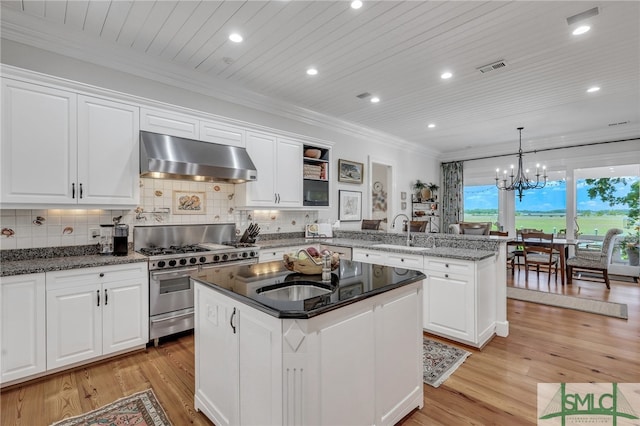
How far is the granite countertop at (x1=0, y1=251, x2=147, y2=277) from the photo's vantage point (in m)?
2.35

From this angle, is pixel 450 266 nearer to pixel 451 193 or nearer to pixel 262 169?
pixel 262 169

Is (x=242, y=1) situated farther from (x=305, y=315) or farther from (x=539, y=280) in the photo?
(x=539, y=280)

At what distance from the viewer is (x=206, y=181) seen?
3.88 metres

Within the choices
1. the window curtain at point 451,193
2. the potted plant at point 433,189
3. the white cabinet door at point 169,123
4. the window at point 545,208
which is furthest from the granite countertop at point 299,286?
the window at point 545,208

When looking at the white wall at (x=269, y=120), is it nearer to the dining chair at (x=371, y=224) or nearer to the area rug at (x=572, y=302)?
the dining chair at (x=371, y=224)

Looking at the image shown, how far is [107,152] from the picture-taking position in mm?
2926

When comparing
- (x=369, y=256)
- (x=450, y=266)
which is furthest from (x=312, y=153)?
(x=450, y=266)

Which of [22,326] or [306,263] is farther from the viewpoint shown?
[22,326]

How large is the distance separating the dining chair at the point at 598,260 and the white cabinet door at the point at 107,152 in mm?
6796

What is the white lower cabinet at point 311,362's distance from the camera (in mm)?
1389

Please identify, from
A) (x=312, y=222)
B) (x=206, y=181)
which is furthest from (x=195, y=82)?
(x=312, y=222)

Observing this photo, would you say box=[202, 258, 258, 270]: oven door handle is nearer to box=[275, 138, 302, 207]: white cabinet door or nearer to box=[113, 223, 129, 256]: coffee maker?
box=[113, 223, 129, 256]: coffee maker

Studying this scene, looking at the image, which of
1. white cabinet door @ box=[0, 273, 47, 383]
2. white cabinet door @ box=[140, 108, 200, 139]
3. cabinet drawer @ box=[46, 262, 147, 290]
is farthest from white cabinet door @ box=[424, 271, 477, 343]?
white cabinet door @ box=[0, 273, 47, 383]

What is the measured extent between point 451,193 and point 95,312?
7728mm
